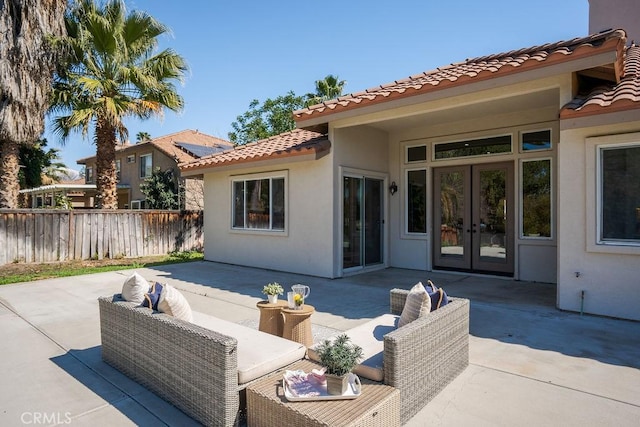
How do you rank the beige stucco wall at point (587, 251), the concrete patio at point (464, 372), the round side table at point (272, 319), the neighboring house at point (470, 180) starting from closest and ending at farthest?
the concrete patio at point (464, 372) → the round side table at point (272, 319) → the beige stucco wall at point (587, 251) → the neighboring house at point (470, 180)

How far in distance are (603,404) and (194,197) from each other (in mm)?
20920

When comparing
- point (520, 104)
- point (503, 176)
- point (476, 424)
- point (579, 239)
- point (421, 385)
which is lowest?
point (476, 424)

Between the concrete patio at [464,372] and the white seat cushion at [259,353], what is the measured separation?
2.18 feet

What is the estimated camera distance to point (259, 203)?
11.0 metres

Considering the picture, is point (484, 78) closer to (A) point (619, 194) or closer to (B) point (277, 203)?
(A) point (619, 194)

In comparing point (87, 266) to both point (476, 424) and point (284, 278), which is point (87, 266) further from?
point (476, 424)

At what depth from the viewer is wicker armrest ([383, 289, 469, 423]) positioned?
114 inches

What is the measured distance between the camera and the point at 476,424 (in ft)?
9.75

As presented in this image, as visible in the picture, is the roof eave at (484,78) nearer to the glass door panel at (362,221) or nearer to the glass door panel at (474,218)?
the glass door panel at (362,221)

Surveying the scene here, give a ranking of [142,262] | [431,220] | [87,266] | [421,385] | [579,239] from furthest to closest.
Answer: [142,262], [87,266], [431,220], [579,239], [421,385]

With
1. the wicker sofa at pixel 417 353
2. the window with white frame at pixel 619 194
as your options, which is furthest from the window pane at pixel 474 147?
the wicker sofa at pixel 417 353

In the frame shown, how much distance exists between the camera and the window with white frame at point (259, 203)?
1044 cm

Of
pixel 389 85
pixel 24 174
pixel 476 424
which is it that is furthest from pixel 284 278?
pixel 24 174

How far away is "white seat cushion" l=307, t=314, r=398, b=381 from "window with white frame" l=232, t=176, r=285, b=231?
21.4 feet
